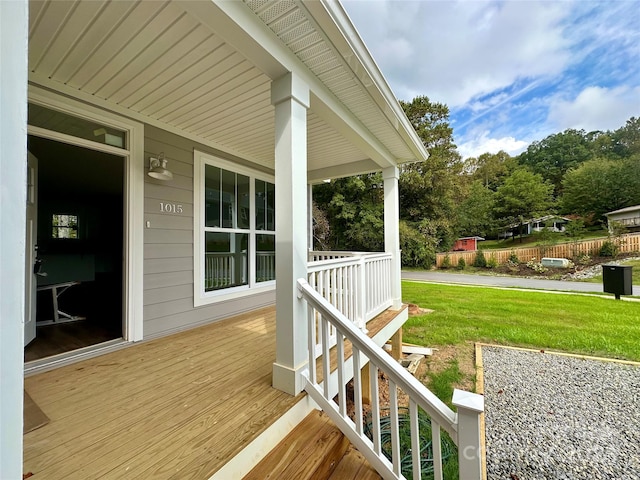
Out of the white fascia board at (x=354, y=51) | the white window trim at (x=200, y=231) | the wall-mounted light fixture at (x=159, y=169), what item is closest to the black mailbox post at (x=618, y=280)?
the white fascia board at (x=354, y=51)

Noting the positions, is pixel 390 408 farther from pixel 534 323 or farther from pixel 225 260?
pixel 534 323

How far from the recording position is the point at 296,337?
203 cm

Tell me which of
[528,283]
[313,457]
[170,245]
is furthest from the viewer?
[528,283]

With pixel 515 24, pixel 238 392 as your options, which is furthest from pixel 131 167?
pixel 515 24

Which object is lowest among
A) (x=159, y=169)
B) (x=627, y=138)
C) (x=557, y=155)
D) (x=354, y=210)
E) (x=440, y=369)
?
(x=440, y=369)

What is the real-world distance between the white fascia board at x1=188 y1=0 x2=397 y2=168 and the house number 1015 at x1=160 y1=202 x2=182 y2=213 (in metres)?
2.11

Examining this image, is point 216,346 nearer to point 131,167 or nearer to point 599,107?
point 131,167

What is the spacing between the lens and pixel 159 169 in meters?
3.02

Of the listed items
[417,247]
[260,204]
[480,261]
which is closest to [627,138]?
[480,261]

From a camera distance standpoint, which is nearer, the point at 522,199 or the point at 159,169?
the point at 159,169

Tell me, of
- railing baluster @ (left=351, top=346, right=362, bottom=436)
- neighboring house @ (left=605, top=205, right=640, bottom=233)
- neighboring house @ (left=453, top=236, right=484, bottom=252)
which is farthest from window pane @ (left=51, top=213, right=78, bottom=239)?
neighboring house @ (left=605, top=205, right=640, bottom=233)

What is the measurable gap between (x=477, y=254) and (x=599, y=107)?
→ 2627cm

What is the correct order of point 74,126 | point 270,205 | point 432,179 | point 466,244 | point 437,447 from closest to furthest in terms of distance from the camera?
point 437,447 < point 74,126 < point 270,205 < point 432,179 < point 466,244

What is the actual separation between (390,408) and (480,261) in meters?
15.0
